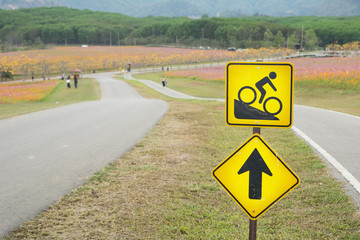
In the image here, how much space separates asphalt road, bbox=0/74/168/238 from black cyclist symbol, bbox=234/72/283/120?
3.30 meters

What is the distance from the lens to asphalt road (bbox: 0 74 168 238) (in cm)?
580

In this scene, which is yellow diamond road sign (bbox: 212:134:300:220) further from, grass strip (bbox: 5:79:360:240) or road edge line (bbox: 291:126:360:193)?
road edge line (bbox: 291:126:360:193)

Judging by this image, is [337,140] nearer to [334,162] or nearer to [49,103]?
[334,162]

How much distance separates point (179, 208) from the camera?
17.6 ft

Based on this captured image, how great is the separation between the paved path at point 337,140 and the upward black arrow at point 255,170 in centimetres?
239

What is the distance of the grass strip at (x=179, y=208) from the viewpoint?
4539 millimetres

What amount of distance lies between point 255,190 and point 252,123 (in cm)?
68

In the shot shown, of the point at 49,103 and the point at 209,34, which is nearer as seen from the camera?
the point at 49,103

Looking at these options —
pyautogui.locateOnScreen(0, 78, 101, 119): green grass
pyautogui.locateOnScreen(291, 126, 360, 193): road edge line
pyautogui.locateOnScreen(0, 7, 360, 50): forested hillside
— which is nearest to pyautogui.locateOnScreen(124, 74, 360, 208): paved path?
pyautogui.locateOnScreen(291, 126, 360, 193): road edge line

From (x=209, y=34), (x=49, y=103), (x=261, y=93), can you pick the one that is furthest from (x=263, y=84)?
(x=209, y=34)

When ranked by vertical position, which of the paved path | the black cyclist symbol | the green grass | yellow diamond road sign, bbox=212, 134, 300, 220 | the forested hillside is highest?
the forested hillside

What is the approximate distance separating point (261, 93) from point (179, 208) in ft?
8.17

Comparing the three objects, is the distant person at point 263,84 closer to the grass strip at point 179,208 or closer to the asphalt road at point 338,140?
the grass strip at point 179,208

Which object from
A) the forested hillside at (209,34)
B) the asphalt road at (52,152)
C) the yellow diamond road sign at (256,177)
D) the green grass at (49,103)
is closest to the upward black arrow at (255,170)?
the yellow diamond road sign at (256,177)
